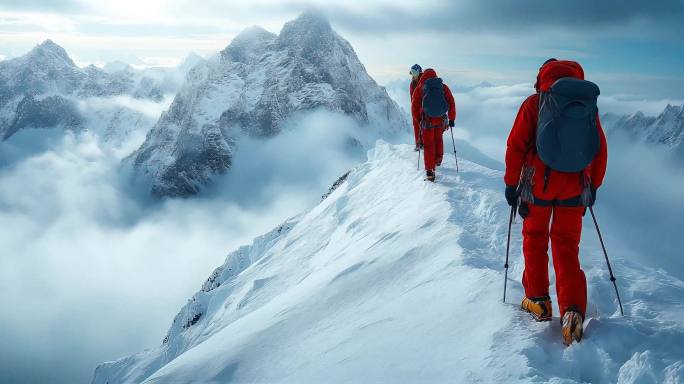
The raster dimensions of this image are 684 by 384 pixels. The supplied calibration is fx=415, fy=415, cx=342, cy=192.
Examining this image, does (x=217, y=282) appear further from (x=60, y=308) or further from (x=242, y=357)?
(x=60, y=308)

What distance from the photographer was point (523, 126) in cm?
468

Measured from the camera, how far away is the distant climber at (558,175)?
14.0 ft

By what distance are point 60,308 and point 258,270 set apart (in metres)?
223

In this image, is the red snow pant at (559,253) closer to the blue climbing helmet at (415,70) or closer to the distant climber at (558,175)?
the distant climber at (558,175)

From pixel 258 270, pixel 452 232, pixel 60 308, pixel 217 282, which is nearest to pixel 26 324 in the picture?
pixel 60 308

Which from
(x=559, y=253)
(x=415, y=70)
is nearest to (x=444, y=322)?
(x=559, y=253)

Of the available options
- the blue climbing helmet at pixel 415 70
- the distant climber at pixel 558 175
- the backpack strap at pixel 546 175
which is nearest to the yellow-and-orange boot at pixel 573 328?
the distant climber at pixel 558 175

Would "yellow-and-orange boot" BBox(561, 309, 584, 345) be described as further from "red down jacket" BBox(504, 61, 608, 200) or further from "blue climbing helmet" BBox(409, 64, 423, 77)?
"blue climbing helmet" BBox(409, 64, 423, 77)

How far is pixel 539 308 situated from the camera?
15.7 ft

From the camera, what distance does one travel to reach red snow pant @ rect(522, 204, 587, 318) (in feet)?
15.0

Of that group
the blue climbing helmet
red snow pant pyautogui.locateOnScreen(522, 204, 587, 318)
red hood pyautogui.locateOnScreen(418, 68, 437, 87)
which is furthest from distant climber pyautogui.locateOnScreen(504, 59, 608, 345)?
the blue climbing helmet

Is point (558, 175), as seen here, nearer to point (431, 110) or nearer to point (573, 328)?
point (573, 328)

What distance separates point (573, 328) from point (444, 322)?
5.02 ft

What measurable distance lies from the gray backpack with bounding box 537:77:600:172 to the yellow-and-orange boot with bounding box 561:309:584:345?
155cm
